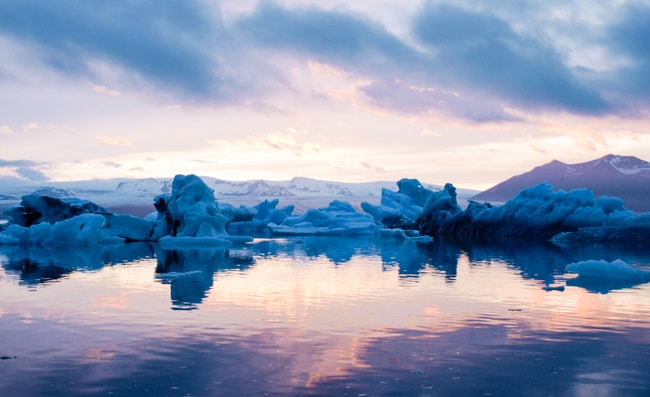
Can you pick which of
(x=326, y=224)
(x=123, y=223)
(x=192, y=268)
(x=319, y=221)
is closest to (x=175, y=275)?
(x=192, y=268)

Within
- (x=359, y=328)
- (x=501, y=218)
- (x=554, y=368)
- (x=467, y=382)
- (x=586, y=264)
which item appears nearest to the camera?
(x=467, y=382)

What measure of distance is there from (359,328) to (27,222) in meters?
31.4

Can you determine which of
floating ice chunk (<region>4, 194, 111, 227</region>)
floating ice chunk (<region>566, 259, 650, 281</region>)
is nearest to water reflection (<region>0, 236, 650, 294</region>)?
floating ice chunk (<region>566, 259, 650, 281</region>)

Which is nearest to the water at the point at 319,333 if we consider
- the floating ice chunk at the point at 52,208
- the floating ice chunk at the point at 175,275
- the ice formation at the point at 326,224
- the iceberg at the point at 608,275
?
the floating ice chunk at the point at 175,275

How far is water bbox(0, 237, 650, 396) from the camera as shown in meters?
7.19

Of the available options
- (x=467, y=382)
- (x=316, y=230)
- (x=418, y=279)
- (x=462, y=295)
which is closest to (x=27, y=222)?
(x=316, y=230)

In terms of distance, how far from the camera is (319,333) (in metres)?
Result: 10.0

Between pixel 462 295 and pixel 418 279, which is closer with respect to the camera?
pixel 462 295

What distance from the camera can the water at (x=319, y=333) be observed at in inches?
283

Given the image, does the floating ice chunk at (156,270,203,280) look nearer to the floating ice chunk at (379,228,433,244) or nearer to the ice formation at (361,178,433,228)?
the floating ice chunk at (379,228,433,244)

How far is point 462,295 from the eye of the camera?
574 inches

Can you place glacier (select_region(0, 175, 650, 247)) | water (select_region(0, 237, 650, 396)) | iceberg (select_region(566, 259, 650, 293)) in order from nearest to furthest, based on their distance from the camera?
water (select_region(0, 237, 650, 396)) → iceberg (select_region(566, 259, 650, 293)) → glacier (select_region(0, 175, 650, 247))

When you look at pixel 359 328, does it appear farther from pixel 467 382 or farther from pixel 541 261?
pixel 541 261

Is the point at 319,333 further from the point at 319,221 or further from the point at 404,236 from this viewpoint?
the point at 319,221
